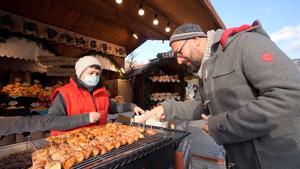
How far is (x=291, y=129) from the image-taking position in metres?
1.29

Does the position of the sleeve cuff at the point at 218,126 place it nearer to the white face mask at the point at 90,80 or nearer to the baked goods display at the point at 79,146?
the baked goods display at the point at 79,146

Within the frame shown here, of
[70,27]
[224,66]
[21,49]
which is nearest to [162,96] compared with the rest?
[70,27]

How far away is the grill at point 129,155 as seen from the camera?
1.60m

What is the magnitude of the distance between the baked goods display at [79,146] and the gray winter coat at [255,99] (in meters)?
1.06

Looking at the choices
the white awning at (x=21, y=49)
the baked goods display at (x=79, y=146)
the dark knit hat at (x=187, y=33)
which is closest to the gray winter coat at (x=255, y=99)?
the dark knit hat at (x=187, y=33)

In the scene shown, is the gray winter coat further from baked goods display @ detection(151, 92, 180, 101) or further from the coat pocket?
baked goods display @ detection(151, 92, 180, 101)

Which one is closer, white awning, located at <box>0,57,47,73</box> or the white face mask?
the white face mask

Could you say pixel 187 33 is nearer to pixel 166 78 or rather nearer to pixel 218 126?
pixel 218 126

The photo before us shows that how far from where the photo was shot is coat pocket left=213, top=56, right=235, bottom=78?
140cm

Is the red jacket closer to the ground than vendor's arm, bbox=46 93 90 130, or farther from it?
farther from it

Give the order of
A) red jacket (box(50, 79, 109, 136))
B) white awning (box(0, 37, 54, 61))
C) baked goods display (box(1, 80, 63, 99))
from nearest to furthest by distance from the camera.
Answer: red jacket (box(50, 79, 109, 136))
baked goods display (box(1, 80, 63, 99))
white awning (box(0, 37, 54, 61))

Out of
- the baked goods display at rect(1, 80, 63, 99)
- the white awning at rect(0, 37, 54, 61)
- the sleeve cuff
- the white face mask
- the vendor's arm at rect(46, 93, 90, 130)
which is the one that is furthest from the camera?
the white awning at rect(0, 37, 54, 61)

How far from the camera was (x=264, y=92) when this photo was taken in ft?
4.01

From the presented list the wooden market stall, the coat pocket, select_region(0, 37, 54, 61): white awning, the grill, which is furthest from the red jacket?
select_region(0, 37, 54, 61): white awning
